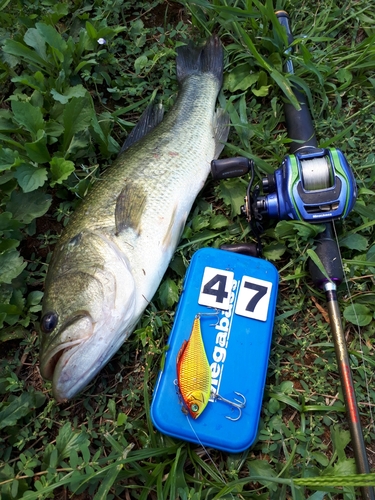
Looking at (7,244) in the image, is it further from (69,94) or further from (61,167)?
(69,94)

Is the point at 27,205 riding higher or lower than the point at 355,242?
higher

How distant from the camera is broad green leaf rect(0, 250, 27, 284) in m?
2.67

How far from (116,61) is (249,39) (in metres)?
1.07

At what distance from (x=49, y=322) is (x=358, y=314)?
190 centimetres

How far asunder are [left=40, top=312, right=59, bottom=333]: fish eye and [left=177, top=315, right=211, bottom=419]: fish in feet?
2.39

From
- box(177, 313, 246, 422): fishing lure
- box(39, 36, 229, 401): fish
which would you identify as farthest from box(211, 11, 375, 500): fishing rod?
box(177, 313, 246, 422): fishing lure

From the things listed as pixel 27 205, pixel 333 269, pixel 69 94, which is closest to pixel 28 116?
pixel 69 94

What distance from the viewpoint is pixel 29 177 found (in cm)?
285

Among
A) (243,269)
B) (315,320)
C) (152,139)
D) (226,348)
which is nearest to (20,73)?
(152,139)

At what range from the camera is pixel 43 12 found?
3.49 m

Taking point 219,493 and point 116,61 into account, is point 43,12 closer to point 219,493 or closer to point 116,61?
point 116,61

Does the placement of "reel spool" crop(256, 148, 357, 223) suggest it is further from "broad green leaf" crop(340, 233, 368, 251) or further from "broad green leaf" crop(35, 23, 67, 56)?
"broad green leaf" crop(35, 23, 67, 56)

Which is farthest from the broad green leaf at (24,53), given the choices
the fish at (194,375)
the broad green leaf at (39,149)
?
the fish at (194,375)

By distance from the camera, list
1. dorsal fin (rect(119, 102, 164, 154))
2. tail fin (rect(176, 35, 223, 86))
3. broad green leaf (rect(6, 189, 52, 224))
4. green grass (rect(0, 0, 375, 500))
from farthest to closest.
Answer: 1. tail fin (rect(176, 35, 223, 86))
2. dorsal fin (rect(119, 102, 164, 154))
3. broad green leaf (rect(6, 189, 52, 224))
4. green grass (rect(0, 0, 375, 500))
